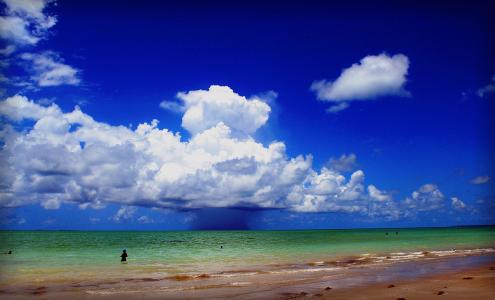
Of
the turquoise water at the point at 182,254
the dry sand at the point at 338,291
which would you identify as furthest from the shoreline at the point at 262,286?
the turquoise water at the point at 182,254

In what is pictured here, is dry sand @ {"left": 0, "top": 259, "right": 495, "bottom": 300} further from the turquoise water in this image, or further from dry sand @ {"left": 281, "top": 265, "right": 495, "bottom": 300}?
the turquoise water

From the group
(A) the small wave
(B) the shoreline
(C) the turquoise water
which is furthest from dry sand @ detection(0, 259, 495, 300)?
(C) the turquoise water

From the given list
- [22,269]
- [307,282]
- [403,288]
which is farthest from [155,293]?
[22,269]

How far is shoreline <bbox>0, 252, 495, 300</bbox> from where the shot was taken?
20.8 meters

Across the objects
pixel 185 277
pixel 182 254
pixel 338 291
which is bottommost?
pixel 182 254

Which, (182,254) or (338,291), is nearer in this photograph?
(338,291)

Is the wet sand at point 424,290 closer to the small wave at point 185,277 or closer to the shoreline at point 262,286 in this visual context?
the shoreline at point 262,286

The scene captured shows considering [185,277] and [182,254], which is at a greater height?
[185,277]

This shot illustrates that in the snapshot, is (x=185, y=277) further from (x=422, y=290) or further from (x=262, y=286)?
(x=422, y=290)

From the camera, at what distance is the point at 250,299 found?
64.0 feet

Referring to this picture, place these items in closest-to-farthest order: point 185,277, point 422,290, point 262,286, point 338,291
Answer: point 422,290 < point 338,291 < point 262,286 < point 185,277

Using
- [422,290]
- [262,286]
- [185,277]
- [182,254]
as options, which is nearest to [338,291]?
[422,290]

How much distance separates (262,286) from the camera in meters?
23.9

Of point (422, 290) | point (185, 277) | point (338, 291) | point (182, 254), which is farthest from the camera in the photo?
point (182, 254)
